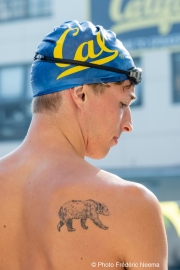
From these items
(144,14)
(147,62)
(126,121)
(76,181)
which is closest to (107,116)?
(126,121)

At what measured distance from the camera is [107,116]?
7.09 feet

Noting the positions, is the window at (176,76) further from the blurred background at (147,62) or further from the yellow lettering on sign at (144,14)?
the yellow lettering on sign at (144,14)

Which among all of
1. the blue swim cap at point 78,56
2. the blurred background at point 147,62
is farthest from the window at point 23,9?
the blue swim cap at point 78,56

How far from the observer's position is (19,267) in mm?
1938

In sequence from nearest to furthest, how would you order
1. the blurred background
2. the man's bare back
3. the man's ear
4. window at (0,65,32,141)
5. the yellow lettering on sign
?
the man's bare back → the man's ear → the yellow lettering on sign → the blurred background → window at (0,65,32,141)

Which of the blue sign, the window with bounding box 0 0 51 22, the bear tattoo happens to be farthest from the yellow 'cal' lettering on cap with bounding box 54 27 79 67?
the window with bounding box 0 0 51 22

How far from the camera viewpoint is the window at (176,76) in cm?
1688

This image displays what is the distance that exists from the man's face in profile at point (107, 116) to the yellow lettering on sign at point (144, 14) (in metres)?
14.9

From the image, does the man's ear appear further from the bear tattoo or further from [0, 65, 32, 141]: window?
[0, 65, 32, 141]: window

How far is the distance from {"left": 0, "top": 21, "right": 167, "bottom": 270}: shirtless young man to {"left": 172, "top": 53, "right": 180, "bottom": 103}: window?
48.6ft

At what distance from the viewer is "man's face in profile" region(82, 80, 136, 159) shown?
212 centimetres

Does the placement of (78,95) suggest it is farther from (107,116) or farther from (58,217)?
(58,217)

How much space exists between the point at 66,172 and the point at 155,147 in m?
15.3

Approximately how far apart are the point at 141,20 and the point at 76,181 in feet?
51.4
